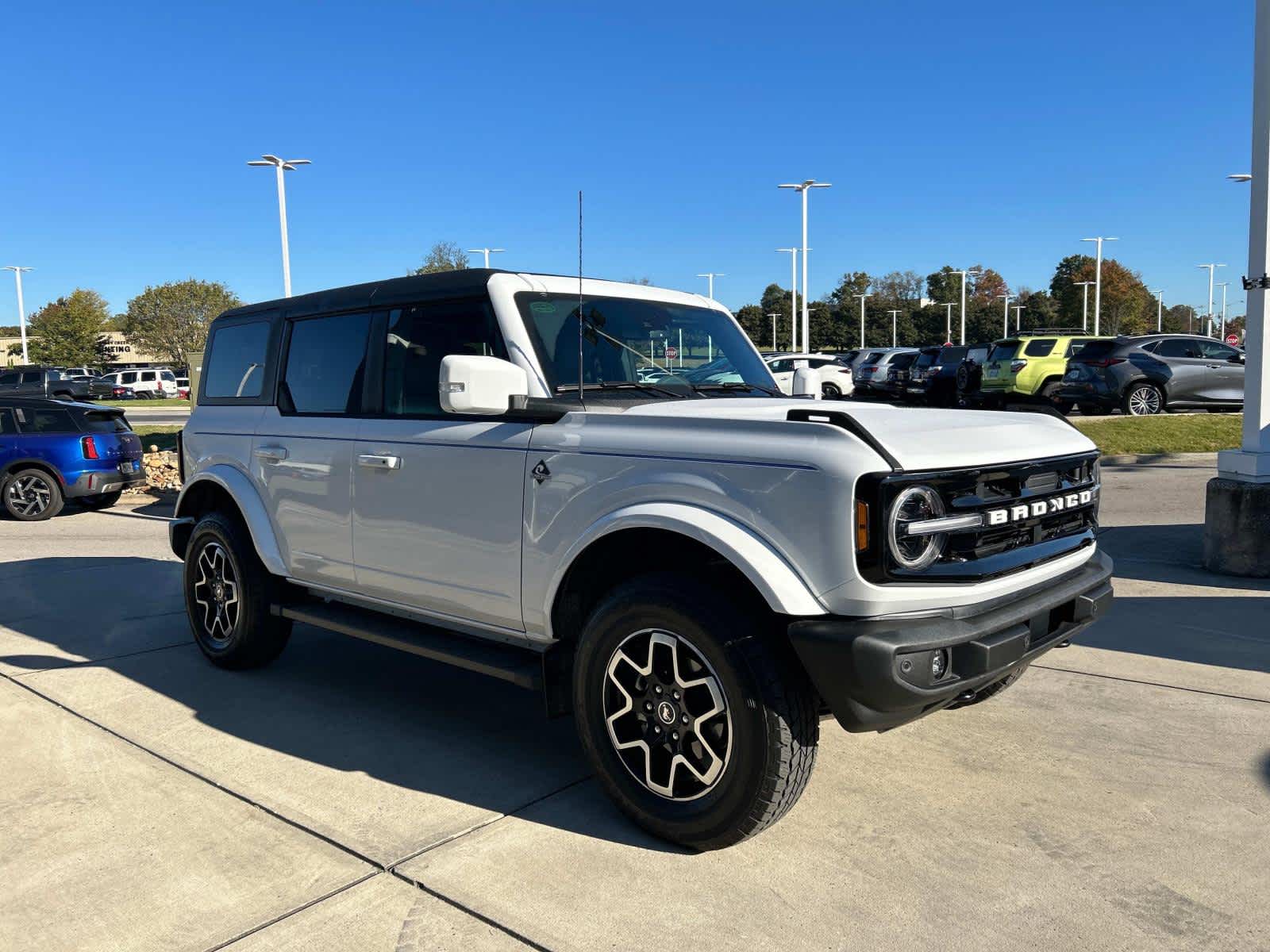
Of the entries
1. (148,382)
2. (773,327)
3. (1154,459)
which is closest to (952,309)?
(773,327)

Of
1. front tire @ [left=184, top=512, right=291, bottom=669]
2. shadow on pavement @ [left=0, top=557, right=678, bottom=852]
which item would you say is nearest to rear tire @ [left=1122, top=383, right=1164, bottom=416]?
shadow on pavement @ [left=0, top=557, right=678, bottom=852]

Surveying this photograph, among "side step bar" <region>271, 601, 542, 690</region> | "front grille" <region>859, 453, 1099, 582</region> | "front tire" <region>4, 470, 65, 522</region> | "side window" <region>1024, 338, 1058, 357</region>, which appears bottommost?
"front tire" <region>4, 470, 65, 522</region>

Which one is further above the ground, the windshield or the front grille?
the windshield

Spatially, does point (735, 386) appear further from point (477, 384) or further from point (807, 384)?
point (477, 384)

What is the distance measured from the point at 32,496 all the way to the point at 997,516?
42.6 ft

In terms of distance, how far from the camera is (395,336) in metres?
4.56

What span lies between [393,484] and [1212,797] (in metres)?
3.44

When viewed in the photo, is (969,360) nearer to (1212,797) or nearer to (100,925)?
(1212,797)

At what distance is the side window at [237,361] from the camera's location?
5.49 meters

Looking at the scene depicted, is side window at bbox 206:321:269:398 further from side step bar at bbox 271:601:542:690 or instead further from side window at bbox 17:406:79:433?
side window at bbox 17:406:79:433

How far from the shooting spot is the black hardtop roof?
168 inches

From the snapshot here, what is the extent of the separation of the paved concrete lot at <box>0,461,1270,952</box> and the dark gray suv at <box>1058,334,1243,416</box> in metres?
14.1

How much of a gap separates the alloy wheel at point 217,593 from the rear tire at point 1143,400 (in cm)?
1740

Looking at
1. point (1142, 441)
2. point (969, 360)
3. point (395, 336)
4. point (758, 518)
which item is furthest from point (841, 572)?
point (969, 360)
